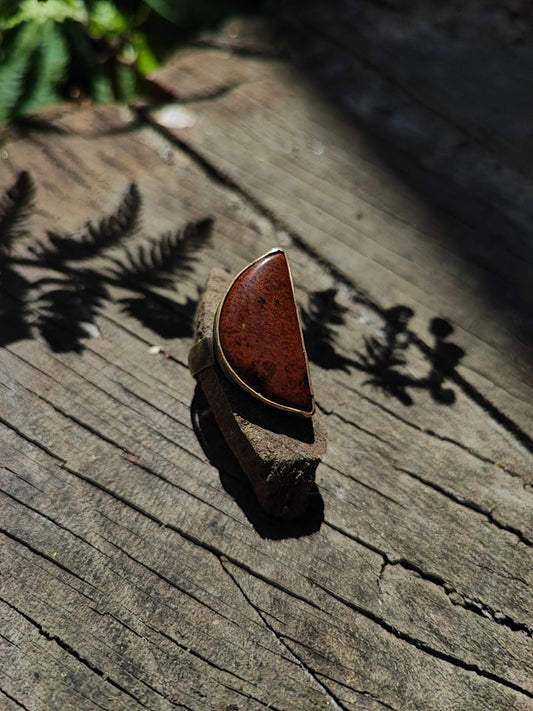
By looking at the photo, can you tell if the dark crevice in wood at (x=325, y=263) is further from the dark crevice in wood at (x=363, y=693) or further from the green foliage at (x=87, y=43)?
the dark crevice in wood at (x=363, y=693)

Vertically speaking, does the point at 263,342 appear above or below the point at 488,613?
above

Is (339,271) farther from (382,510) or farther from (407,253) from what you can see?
(382,510)

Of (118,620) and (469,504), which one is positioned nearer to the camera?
(118,620)

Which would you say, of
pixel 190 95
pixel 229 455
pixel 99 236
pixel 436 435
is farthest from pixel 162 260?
pixel 436 435

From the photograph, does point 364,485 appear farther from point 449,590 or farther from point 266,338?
point 266,338

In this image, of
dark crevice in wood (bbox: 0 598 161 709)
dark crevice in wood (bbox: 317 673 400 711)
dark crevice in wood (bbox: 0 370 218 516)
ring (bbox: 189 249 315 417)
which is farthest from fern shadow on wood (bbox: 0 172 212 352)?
dark crevice in wood (bbox: 317 673 400 711)

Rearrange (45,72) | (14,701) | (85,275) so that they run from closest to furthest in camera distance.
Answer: (14,701)
(85,275)
(45,72)

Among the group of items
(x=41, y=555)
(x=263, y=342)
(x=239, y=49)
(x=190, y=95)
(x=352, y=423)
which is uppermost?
(x=239, y=49)
